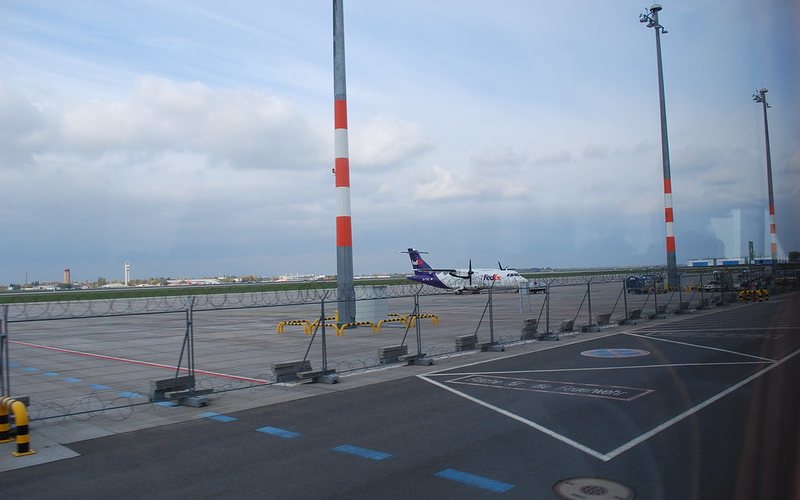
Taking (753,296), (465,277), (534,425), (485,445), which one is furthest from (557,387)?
(465,277)

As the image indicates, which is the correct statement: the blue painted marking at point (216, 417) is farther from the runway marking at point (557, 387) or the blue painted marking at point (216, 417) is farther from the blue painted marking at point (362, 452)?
the runway marking at point (557, 387)

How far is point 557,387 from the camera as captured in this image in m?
10.9

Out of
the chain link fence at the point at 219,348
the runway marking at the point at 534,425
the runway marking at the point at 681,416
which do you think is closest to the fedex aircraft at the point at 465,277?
the chain link fence at the point at 219,348

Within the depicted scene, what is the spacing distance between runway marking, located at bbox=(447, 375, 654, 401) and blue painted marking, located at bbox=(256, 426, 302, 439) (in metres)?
4.42

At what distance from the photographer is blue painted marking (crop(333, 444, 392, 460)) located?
6.95m

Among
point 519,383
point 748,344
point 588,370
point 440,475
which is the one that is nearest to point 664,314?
point 748,344

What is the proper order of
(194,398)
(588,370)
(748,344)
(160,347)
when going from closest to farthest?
1. (194,398)
2. (588,370)
3. (748,344)
4. (160,347)

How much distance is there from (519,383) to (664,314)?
708 inches

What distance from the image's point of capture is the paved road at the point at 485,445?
5.92 metres

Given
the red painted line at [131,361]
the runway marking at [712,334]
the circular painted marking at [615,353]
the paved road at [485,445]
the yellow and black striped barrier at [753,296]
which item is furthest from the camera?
the yellow and black striped barrier at [753,296]

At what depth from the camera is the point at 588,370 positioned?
41.5 feet

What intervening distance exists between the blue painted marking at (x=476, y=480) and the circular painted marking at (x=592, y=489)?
0.51m

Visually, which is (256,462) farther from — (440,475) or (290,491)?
(440,475)

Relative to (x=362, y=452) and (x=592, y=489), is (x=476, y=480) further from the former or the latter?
(x=362, y=452)
